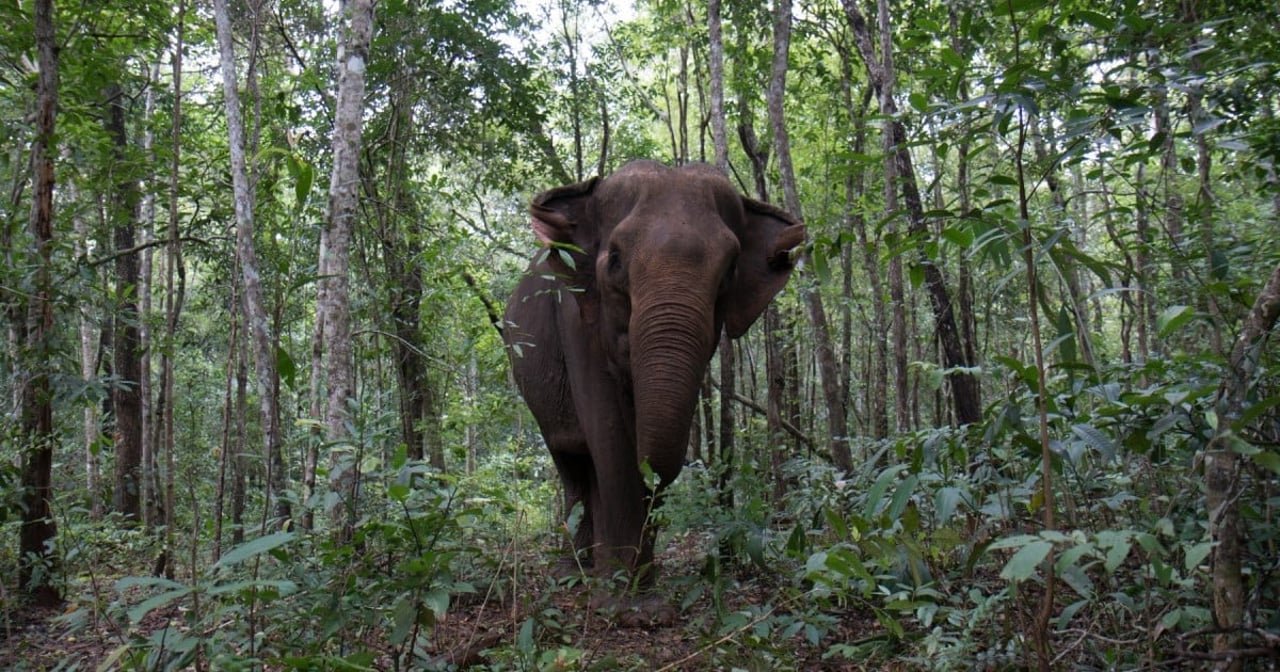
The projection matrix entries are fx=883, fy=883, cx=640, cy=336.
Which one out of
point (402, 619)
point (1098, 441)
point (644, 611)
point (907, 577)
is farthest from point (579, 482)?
point (1098, 441)

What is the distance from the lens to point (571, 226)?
664 cm

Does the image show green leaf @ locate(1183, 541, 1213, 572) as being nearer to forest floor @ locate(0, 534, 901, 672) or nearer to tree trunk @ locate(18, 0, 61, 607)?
forest floor @ locate(0, 534, 901, 672)

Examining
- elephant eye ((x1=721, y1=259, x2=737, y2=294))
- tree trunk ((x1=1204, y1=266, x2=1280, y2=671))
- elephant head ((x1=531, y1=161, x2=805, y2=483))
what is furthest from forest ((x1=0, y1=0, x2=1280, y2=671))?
elephant eye ((x1=721, y1=259, x2=737, y2=294))

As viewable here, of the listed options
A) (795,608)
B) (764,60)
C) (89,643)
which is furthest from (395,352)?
(764,60)

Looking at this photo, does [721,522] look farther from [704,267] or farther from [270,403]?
[270,403]

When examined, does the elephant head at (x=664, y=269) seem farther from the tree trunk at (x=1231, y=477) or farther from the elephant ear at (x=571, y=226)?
the tree trunk at (x=1231, y=477)

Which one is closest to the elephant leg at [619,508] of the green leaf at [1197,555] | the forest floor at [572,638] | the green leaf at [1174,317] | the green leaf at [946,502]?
the forest floor at [572,638]

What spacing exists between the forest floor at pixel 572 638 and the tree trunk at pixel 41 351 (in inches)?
15.2

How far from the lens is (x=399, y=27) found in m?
10.2

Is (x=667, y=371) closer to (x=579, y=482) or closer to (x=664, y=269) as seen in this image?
(x=664, y=269)

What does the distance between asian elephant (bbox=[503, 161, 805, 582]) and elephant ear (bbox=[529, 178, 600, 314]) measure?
0.01m

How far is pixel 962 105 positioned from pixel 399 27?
8822mm

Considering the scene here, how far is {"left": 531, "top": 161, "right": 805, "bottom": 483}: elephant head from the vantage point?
551cm

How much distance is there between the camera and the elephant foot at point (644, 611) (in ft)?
16.6
